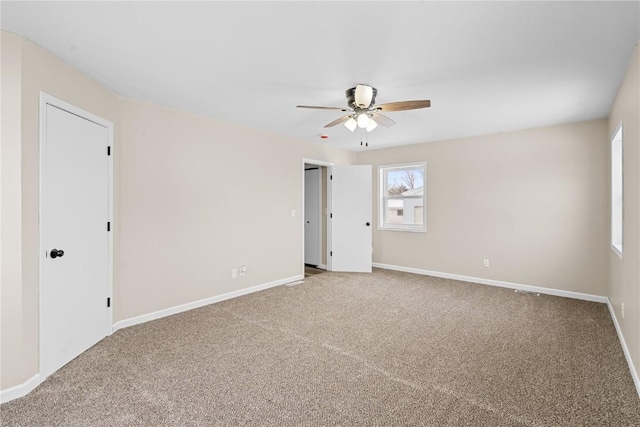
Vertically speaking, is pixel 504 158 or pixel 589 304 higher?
pixel 504 158

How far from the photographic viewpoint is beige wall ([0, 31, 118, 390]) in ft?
7.07

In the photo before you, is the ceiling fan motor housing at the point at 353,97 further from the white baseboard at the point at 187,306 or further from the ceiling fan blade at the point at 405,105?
the white baseboard at the point at 187,306

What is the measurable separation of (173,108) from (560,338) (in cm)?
466

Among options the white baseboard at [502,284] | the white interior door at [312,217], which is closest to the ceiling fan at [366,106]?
the white baseboard at [502,284]

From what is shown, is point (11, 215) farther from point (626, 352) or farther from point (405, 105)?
point (626, 352)

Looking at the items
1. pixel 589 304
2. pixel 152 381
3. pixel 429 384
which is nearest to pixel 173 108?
pixel 152 381

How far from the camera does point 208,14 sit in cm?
193

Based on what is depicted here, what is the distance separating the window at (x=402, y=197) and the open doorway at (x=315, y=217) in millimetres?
1115

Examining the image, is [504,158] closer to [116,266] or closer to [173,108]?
[173,108]

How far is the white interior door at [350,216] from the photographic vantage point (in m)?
6.06

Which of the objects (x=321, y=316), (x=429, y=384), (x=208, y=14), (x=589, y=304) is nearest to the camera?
(x=208, y=14)

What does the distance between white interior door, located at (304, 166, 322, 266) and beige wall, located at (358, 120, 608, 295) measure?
174 cm

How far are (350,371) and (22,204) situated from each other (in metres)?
2.60

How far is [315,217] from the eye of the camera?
265 inches
